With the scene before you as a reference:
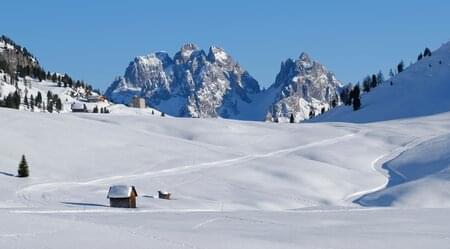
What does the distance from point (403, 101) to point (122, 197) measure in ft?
462

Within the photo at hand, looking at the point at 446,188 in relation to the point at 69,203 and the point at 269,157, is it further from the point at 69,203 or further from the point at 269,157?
the point at 69,203

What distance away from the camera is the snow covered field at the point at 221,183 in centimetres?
2522

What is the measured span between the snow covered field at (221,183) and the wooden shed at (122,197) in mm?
933

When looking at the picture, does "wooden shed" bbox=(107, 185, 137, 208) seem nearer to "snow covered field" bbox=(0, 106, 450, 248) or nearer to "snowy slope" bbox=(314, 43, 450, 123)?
"snow covered field" bbox=(0, 106, 450, 248)

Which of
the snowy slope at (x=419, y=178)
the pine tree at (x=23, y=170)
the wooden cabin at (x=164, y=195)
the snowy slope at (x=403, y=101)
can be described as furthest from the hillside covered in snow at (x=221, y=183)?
the snowy slope at (x=403, y=101)

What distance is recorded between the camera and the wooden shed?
159 feet

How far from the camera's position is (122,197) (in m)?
49.0

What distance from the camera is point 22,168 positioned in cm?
6031

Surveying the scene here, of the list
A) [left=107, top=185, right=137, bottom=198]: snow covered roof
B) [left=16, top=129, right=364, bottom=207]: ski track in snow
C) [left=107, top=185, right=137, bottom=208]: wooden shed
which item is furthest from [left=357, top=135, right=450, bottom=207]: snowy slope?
[left=107, top=185, right=137, bottom=198]: snow covered roof

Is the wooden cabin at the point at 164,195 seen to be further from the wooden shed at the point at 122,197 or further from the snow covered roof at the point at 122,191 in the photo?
the snow covered roof at the point at 122,191

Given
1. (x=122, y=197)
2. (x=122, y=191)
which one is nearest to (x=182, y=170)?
(x=122, y=191)

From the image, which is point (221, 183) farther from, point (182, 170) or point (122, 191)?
point (122, 191)

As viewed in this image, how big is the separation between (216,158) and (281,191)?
1743 centimetres

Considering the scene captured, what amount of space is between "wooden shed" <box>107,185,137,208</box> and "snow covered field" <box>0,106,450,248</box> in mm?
933
